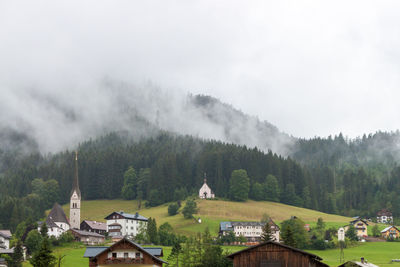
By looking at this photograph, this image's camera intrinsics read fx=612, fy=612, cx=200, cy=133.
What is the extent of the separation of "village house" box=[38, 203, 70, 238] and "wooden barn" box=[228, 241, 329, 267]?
298 feet

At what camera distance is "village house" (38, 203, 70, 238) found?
152 meters

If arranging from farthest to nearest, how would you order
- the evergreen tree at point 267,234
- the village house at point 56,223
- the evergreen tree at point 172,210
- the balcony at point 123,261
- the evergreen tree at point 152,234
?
the evergreen tree at point 172,210 < the village house at point 56,223 < the evergreen tree at point 152,234 < the evergreen tree at point 267,234 < the balcony at point 123,261

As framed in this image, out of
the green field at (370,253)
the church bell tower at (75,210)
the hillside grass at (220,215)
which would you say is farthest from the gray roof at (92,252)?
the church bell tower at (75,210)

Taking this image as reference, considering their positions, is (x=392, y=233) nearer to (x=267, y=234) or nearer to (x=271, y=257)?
(x=267, y=234)

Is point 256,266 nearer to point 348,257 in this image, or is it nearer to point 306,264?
point 306,264

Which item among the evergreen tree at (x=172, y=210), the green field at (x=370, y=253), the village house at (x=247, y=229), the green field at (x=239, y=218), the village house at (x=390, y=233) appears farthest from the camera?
the evergreen tree at (x=172, y=210)

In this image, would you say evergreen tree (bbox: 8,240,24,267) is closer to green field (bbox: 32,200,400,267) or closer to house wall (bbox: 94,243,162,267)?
green field (bbox: 32,200,400,267)

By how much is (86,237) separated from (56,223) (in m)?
18.5

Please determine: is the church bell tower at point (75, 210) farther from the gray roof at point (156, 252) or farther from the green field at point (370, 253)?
the gray roof at point (156, 252)

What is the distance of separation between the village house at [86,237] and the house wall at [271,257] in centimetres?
8060

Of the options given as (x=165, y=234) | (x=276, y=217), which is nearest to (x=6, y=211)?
(x=165, y=234)

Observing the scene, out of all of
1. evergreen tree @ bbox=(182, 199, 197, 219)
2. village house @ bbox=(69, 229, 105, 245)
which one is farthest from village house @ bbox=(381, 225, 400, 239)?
village house @ bbox=(69, 229, 105, 245)

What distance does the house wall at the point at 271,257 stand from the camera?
227 feet

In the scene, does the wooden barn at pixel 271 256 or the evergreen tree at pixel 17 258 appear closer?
the wooden barn at pixel 271 256
